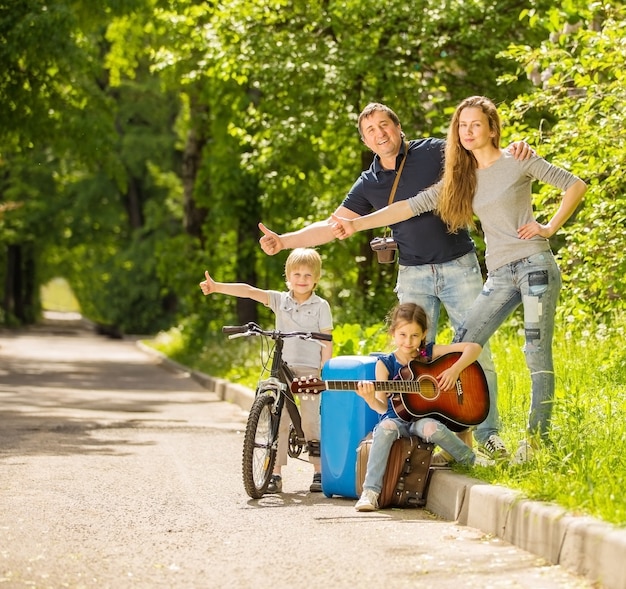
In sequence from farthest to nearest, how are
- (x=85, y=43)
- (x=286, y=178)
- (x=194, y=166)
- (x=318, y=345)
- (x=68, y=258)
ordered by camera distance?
1. (x=68, y=258)
2. (x=194, y=166)
3. (x=85, y=43)
4. (x=286, y=178)
5. (x=318, y=345)

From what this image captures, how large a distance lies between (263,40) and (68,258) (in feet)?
179

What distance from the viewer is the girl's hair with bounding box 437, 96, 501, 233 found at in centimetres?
754

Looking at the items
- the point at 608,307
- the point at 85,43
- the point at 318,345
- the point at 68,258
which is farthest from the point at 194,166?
the point at 68,258

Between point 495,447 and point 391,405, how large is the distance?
2.11 ft

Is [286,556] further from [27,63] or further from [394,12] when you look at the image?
[27,63]

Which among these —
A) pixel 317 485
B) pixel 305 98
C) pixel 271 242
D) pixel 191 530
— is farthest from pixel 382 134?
pixel 305 98

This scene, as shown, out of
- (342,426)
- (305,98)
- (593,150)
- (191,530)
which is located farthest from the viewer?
(305,98)

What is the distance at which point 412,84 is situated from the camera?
18.3m

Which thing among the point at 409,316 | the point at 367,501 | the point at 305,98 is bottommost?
the point at 367,501

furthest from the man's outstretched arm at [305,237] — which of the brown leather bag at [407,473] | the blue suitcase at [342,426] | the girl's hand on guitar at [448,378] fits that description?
the brown leather bag at [407,473]

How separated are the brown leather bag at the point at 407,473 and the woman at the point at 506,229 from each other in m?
0.57

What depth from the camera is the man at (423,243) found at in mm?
7973

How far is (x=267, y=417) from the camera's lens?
27.0 ft

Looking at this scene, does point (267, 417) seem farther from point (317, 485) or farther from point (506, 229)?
point (506, 229)
